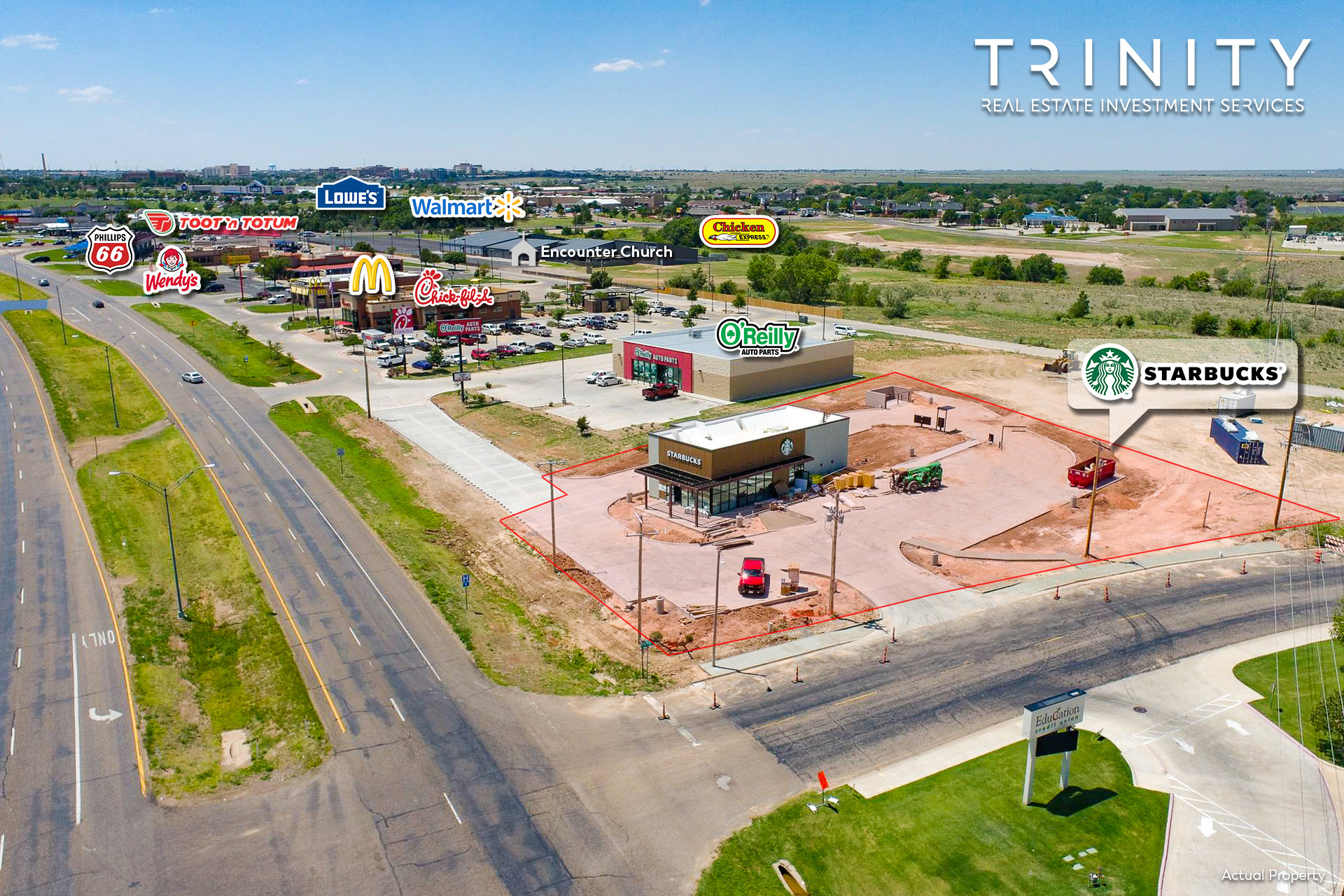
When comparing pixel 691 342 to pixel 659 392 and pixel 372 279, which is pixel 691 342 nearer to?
pixel 659 392

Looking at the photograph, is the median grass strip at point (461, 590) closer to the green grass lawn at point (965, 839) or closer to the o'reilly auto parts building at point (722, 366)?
the green grass lawn at point (965, 839)

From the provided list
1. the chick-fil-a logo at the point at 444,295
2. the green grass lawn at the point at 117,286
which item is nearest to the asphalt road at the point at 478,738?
the chick-fil-a logo at the point at 444,295

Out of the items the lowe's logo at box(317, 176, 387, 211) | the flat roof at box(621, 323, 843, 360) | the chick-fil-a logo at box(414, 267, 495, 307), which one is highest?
the lowe's logo at box(317, 176, 387, 211)

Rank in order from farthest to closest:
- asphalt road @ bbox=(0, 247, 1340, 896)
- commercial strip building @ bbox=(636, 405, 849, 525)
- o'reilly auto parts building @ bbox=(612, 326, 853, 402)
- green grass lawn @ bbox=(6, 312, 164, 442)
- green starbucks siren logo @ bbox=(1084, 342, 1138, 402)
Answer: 1. o'reilly auto parts building @ bbox=(612, 326, 853, 402)
2. green grass lawn @ bbox=(6, 312, 164, 442)
3. green starbucks siren logo @ bbox=(1084, 342, 1138, 402)
4. commercial strip building @ bbox=(636, 405, 849, 525)
5. asphalt road @ bbox=(0, 247, 1340, 896)

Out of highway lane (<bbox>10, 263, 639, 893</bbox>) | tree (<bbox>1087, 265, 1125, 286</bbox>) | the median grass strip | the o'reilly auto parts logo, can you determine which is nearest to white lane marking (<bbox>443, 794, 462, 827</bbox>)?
highway lane (<bbox>10, 263, 639, 893</bbox>)

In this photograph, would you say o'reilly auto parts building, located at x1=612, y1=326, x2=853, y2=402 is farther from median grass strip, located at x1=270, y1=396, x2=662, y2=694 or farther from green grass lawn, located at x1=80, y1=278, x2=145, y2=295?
green grass lawn, located at x1=80, y1=278, x2=145, y2=295

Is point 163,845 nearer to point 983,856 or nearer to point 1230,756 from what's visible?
point 983,856

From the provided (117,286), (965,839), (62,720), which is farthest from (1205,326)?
(117,286)
